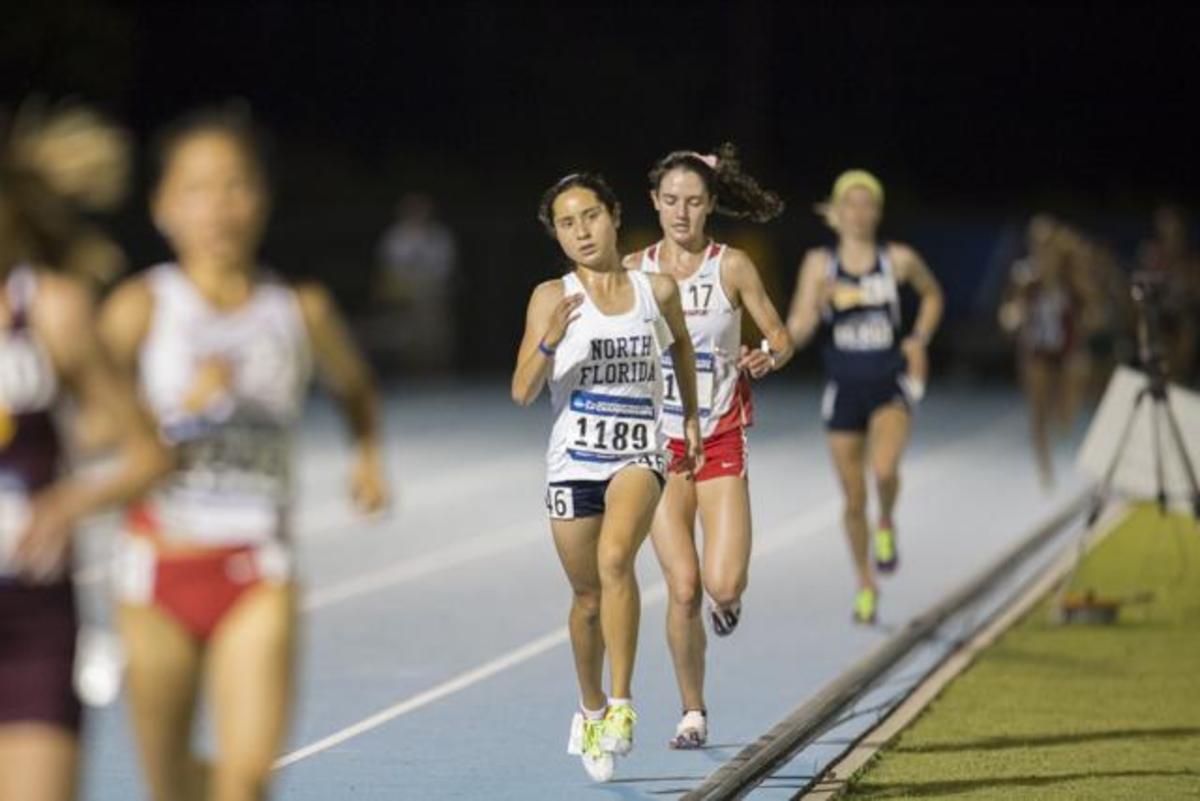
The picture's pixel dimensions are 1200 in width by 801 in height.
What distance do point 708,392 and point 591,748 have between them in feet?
6.27

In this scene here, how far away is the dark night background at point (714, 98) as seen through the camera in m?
55.2

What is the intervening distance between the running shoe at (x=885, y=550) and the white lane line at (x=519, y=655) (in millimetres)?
1346

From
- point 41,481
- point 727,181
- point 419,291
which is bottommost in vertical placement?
point 419,291

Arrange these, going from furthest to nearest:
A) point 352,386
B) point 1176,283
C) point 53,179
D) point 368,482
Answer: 1. point 1176,283
2. point 368,482
3. point 352,386
4. point 53,179

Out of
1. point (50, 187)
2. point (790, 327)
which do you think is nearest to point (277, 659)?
point (50, 187)

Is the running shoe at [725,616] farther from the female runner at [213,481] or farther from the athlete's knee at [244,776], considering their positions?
the athlete's knee at [244,776]

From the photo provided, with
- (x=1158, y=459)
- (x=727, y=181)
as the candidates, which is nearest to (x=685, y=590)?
(x=727, y=181)

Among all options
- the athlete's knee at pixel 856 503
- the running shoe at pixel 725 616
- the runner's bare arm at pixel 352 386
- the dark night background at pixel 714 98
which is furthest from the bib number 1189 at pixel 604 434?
the dark night background at pixel 714 98

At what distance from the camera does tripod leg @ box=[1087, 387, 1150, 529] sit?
653 inches

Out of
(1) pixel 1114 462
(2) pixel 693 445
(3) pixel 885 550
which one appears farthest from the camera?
(3) pixel 885 550

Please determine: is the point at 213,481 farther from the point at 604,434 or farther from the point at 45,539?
the point at 604,434

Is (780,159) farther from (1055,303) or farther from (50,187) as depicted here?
(50,187)

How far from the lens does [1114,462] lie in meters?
17.0

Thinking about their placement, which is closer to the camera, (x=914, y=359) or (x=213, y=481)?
(x=213, y=481)
